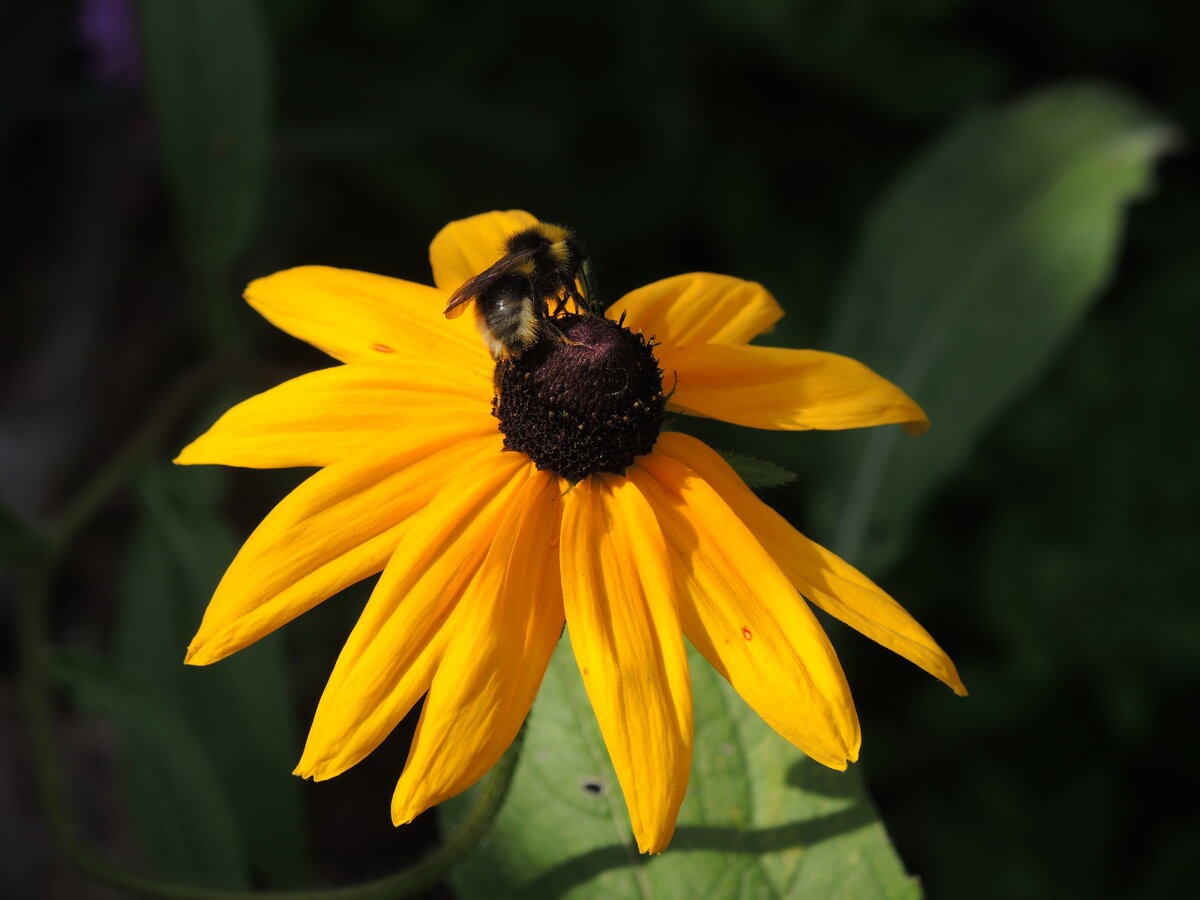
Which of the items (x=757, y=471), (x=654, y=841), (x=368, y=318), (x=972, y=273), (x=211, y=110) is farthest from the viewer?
(x=972, y=273)

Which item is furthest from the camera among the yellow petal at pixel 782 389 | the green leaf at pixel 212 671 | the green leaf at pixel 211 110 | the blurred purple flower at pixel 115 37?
the blurred purple flower at pixel 115 37

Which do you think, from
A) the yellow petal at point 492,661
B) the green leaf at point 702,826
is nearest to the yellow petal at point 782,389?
the yellow petal at point 492,661

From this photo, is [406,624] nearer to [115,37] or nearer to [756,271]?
[756,271]

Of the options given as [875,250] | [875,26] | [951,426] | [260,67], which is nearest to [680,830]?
[951,426]

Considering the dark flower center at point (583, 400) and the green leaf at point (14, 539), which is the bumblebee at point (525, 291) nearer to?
the dark flower center at point (583, 400)

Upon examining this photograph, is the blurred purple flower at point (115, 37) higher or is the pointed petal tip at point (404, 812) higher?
the blurred purple flower at point (115, 37)

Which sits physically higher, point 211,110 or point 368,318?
point 211,110

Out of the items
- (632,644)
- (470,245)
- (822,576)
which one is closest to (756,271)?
(470,245)
